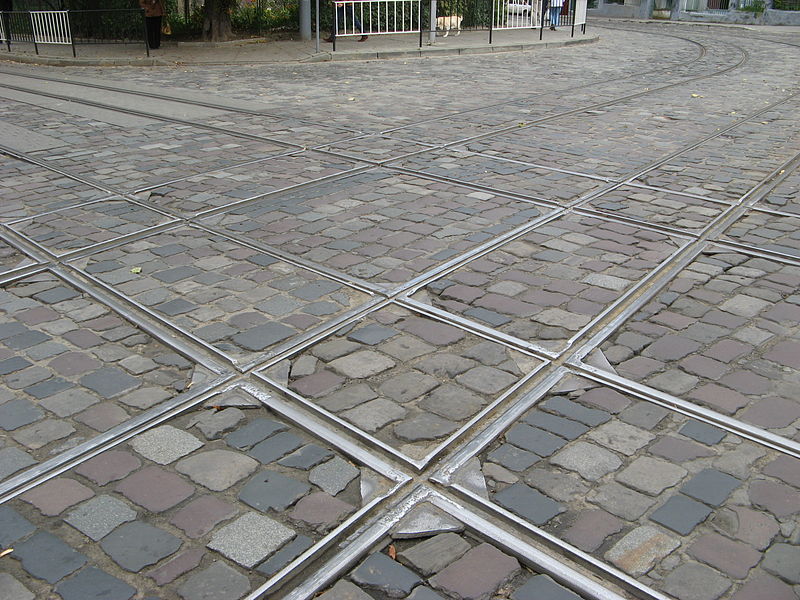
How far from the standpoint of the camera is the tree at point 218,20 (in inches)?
789

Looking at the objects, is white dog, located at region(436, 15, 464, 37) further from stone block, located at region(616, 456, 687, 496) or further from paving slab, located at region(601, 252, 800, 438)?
stone block, located at region(616, 456, 687, 496)

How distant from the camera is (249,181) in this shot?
727 centimetres

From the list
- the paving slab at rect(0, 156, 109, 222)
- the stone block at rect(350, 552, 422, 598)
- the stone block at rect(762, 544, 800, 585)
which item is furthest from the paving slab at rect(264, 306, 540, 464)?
the paving slab at rect(0, 156, 109, 222)

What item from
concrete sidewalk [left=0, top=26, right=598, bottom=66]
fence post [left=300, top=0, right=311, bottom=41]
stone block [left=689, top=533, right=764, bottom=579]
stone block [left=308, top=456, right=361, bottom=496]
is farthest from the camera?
fence post [left=300, top=0, right=311, bottom=41]

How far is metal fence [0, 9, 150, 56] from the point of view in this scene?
1923 cm

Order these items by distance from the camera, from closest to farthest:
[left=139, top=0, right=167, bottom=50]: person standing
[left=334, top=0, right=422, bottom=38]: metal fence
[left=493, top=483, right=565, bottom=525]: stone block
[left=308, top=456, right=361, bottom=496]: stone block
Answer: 1. [left=493, top=483, right=565, bottom=525]: stone block
2. [left=308, top=456, right=361, bottom=496]: stone block
3. [left=139, top=0, right=167, bottom=50]: person standing
4. [left=334, top=0, right=422, bottom=38]: metal fence

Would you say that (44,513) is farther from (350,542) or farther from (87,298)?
(87,298)

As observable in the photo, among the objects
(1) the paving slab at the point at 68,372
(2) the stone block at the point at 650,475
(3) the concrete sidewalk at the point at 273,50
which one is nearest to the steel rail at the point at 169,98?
(3) the concrete sidewalk at the point at 273,50

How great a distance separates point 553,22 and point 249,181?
19897mm

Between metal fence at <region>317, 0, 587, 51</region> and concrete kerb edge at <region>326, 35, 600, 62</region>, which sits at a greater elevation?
metal fence at <region>317, 0, 587, 51</region>

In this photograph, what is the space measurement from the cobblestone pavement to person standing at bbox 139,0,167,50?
11.9 meters

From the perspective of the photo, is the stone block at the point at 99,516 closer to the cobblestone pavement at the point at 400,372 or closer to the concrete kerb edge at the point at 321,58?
the cobblestone pavement at the point at 400,372

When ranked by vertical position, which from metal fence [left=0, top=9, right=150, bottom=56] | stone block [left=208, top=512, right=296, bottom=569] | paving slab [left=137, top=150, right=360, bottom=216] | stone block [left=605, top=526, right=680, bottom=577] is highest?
metal fence [left=0, top=9, right=150, bottom=56]

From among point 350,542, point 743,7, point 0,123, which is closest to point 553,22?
point 743,7
